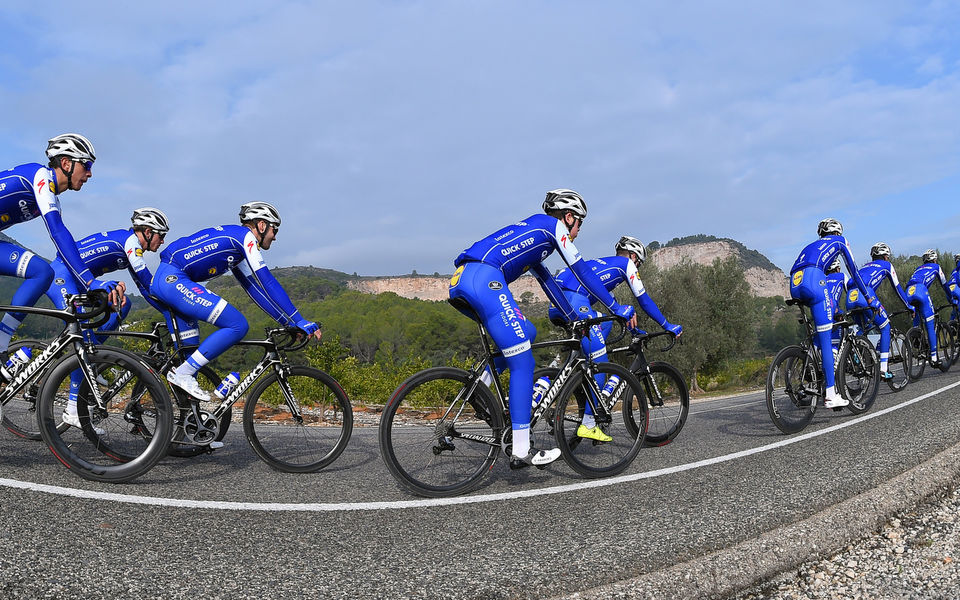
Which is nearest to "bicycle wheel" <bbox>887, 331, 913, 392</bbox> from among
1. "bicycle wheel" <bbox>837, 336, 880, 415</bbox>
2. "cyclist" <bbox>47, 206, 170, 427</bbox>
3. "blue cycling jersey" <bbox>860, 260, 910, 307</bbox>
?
"blue cycling jersey" <bbox>860, 260, 910, 307</bbox>

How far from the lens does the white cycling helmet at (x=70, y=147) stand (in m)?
4.34

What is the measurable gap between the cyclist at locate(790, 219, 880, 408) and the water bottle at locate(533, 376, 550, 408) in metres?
3.76

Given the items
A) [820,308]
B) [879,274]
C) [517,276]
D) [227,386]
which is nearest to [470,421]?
[517,276]

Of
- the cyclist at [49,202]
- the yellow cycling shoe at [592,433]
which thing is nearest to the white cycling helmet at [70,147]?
the cyclist at [49,202]

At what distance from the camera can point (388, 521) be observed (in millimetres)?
3121

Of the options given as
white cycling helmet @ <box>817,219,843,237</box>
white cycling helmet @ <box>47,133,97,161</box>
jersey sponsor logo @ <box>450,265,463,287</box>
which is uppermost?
white cycling helmet @ <box>47,133,97,161</box>

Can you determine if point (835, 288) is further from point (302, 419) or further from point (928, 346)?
point (302, 419)

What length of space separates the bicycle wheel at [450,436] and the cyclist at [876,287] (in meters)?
6.80

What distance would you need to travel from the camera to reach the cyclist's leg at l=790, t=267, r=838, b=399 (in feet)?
20.9

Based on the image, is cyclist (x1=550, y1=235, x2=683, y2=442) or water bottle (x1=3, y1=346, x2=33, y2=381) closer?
water bottle (x1=3, y1=346, x2=33, y2=381)

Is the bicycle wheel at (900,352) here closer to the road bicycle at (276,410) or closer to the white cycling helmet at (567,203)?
the white cycling helmet at (567,203)

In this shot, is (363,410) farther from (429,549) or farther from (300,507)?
(429,549)

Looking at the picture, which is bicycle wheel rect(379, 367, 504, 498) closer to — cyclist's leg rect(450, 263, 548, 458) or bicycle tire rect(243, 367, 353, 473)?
cyclist's leg rect(450, 263, 548, 458)

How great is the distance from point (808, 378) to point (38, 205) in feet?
24.7
